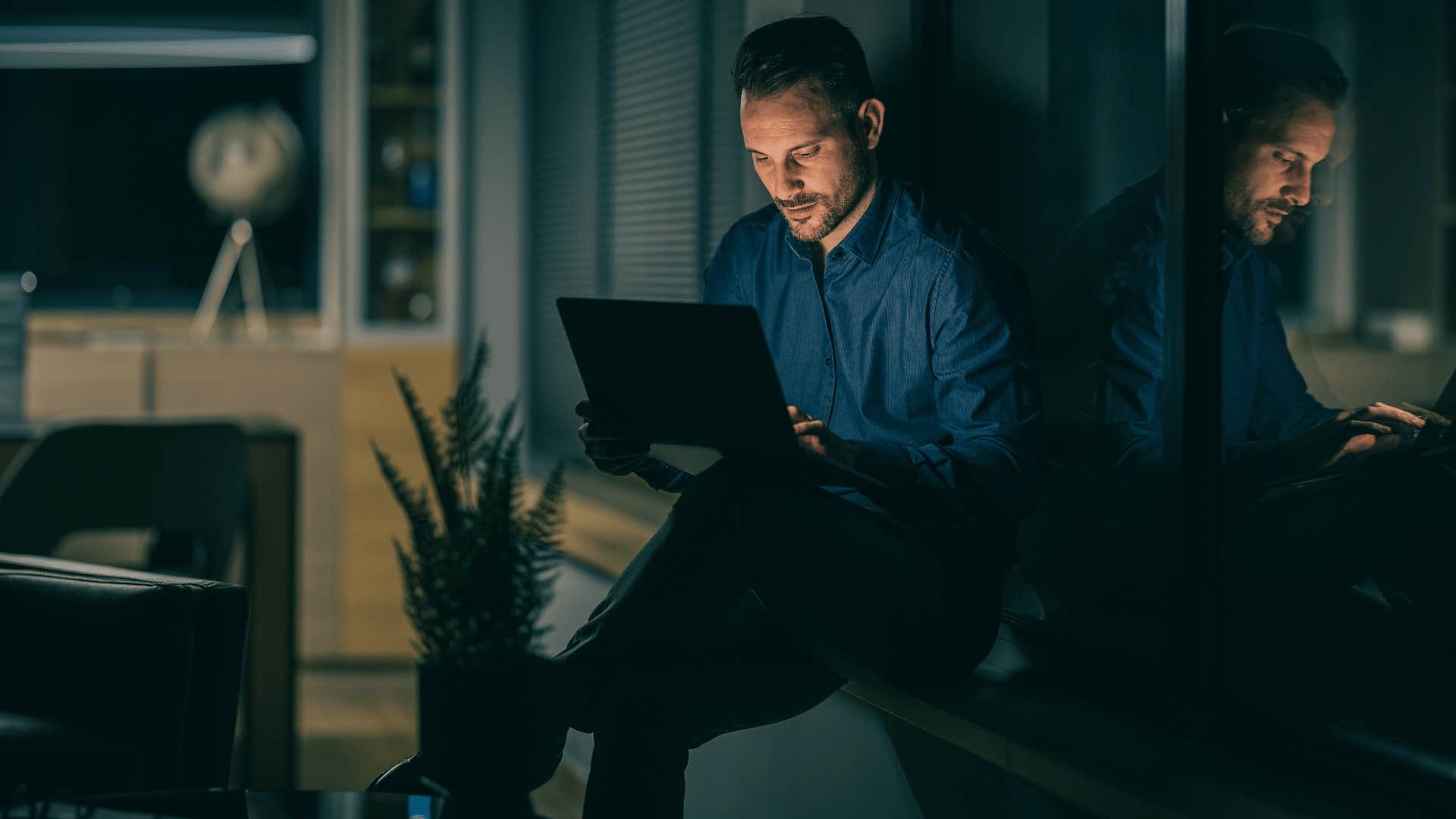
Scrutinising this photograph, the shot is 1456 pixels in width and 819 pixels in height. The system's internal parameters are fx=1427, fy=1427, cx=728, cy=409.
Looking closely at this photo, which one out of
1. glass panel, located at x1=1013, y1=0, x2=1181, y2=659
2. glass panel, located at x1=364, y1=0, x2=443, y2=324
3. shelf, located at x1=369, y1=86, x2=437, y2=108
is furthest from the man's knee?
shelf, located at x1=369, y1=86, x2=437, y2=108

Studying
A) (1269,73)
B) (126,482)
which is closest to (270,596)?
(126,482)

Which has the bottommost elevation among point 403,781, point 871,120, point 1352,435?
point 403,781

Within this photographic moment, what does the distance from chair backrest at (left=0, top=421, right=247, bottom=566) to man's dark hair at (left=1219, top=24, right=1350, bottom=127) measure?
2230mm

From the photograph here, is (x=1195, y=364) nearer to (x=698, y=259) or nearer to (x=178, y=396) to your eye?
(x=698, y=259)

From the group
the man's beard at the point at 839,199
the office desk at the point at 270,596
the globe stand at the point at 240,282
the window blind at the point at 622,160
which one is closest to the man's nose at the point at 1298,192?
the man's beard at the point at 839,199

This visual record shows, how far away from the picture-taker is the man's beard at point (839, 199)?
1.98 meters

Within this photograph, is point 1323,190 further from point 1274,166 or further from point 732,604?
point 732,604

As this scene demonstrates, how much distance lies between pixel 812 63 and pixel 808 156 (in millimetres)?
126

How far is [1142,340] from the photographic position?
175 cm

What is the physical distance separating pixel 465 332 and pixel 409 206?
48 centimetres

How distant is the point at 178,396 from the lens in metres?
4.70

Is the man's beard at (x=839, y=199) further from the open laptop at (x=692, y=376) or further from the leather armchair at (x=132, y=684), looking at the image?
the leather armchair at (x=132, y=684)

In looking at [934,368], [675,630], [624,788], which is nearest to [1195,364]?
[934,368]

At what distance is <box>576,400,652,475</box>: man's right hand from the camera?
5.83ft
